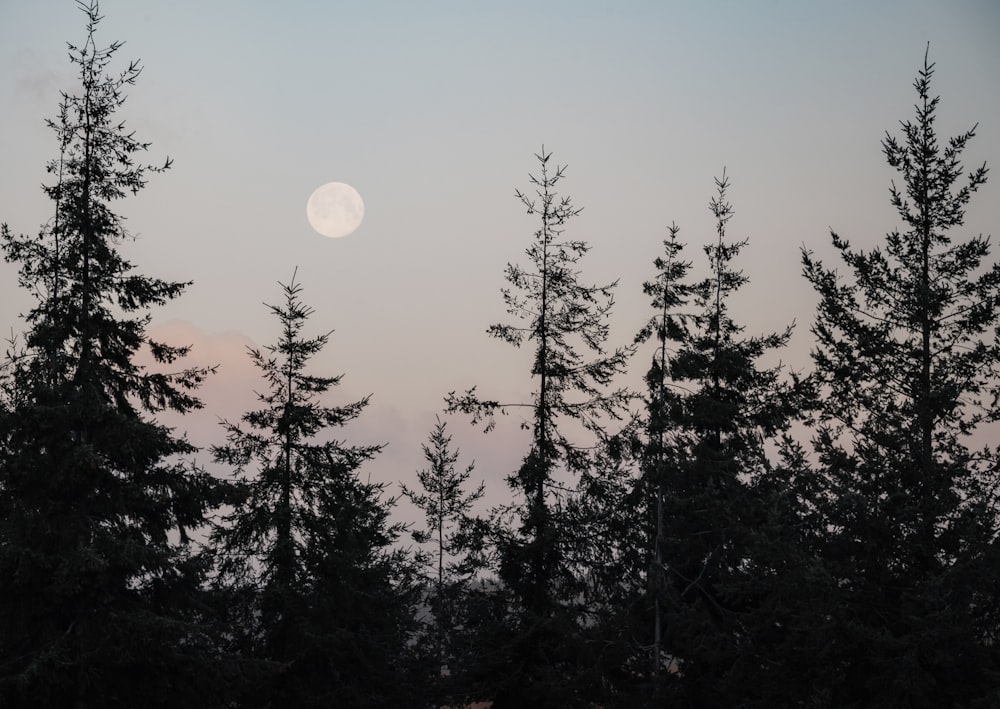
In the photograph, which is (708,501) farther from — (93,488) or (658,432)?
(93,488)

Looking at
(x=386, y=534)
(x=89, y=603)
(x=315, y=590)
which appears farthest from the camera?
(x=386, y=534)

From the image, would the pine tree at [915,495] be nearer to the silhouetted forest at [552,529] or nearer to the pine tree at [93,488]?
the silhouetted forest at [552,529]

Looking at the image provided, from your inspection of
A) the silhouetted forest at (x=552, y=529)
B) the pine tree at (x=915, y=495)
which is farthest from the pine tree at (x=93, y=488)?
the pine tree at (x=915, y=495)

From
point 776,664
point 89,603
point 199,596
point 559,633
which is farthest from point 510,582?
point 89,603

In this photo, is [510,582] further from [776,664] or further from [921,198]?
[921,198]

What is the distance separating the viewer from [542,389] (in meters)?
32.3

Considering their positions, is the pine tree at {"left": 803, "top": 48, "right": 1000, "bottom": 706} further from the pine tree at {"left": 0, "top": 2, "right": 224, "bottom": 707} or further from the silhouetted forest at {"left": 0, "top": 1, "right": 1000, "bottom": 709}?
the pine tree at {"left": 0, "top": 2, "right": 224, "bottom": 707}

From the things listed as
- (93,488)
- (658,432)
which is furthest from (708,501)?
(93,488)

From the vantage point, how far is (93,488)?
22141 mm

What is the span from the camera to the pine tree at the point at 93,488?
2094cm

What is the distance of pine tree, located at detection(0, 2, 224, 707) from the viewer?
Answer: 20.9 m

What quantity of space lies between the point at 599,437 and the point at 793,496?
24.3 ft

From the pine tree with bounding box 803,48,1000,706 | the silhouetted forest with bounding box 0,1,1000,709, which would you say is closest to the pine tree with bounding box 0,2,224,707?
the silhouetted forest with bounding box 0,1,1000,709

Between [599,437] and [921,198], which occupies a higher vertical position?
[921,198]
